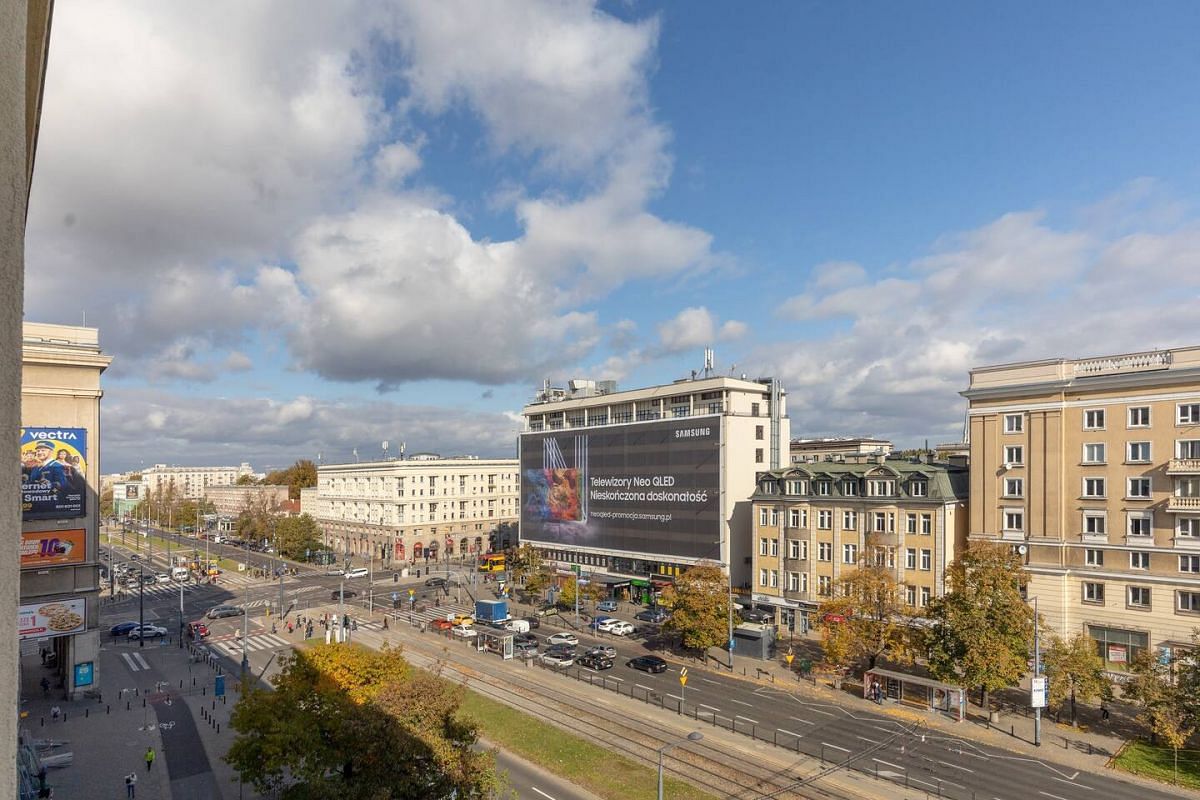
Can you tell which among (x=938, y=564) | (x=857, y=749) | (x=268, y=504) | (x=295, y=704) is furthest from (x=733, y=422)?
(x=268, y=504)

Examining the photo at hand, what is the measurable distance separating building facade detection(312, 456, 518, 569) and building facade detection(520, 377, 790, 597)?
31221 millimetres

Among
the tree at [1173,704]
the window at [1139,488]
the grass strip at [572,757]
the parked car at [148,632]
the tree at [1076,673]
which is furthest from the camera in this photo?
the parked car at [148,632]

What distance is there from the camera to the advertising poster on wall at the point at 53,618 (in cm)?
4938

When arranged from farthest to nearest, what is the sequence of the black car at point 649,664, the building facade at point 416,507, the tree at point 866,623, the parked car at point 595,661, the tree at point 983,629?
the building facade at point 416,507
the parked car at point 595,661
the black car at point 649,664
the tree at point 866,623
the tree at point 983,629

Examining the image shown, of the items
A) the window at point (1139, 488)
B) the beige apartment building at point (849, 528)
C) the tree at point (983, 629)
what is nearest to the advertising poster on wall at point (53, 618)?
the beige apartment building at point (849, 528)

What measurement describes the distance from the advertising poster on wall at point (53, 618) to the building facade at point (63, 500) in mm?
57

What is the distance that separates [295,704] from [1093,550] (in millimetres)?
56400

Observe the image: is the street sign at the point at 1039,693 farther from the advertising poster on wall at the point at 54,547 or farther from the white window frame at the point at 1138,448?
the advertising poster on wall at the point at 54,547

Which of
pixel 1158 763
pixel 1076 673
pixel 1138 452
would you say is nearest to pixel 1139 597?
pixel 1138 452

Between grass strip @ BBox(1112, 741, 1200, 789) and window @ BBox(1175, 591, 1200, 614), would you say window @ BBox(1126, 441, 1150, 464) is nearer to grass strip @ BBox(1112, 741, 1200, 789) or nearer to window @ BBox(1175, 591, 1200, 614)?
window @ BBox(1175, 591, 1200, 614)

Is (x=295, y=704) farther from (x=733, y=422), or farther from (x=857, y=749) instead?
(x=733, y=422)

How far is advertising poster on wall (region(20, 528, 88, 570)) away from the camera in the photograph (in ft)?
164

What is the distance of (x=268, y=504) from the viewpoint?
178 metres

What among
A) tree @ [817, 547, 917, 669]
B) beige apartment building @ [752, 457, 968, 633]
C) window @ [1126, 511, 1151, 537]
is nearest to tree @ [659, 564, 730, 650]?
tree @ [817, 547, 917, 669]
